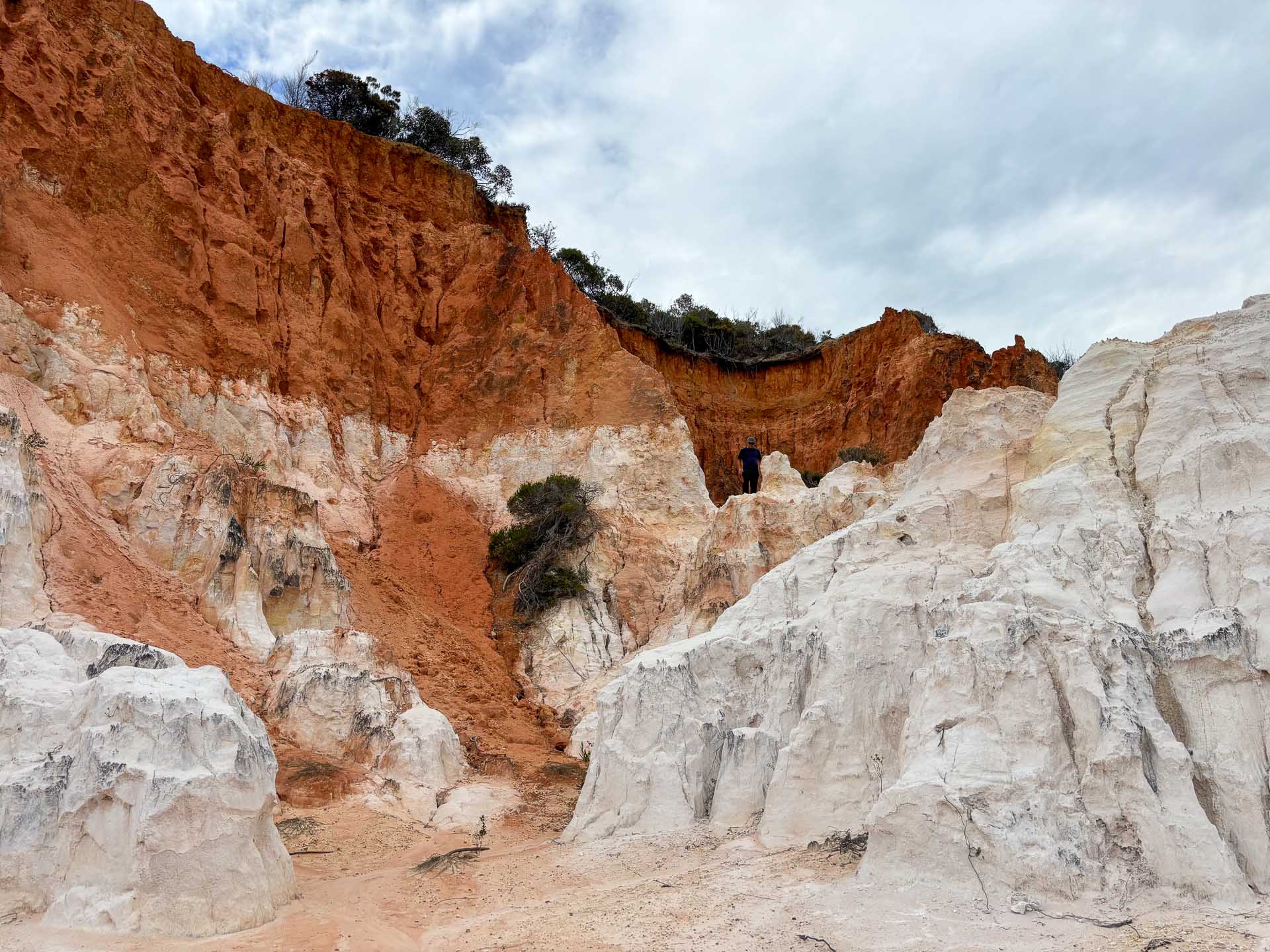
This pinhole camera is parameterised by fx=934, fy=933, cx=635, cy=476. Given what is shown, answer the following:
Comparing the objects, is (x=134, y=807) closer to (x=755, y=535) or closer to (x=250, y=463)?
(x=250, y=463)

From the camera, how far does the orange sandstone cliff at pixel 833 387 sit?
28.5 meters

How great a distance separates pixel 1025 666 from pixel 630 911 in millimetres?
4219

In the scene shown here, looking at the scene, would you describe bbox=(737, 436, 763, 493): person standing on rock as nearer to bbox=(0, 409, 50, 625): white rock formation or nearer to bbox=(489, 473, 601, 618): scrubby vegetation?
bbox=(489, 473, 601, 618): scrubby vegetation

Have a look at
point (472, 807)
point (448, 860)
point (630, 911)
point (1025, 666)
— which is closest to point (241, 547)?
point (472, 807)

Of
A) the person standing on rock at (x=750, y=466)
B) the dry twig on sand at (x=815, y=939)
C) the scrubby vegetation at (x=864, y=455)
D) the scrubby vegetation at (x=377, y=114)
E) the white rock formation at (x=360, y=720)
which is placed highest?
the scrubby vegetation at (x=377, y=114)

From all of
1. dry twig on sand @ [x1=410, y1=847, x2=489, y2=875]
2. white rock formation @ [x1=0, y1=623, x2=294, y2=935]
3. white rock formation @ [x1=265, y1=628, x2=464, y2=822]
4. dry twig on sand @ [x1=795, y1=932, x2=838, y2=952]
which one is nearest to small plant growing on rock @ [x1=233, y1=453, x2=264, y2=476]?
white rock formation @ [x1=265, y1=628, x2=464, y2=822]

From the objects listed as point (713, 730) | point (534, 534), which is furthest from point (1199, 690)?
point (534, 534)

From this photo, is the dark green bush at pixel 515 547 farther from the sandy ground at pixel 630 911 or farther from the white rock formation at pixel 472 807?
the sandy ground at pixel 630 911

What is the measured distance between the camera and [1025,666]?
27.7 feet

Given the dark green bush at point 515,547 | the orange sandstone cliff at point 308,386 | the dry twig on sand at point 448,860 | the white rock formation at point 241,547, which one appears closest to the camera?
the dry twig on sand at point 448,860

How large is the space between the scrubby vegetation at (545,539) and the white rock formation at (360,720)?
541cm

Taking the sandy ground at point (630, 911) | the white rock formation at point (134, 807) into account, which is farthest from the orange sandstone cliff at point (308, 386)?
the sandy ground at point (630, 911)

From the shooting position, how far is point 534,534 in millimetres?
21922

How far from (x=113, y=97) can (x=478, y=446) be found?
12.0 m
